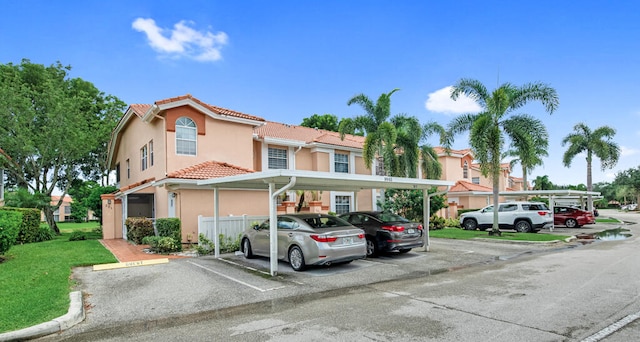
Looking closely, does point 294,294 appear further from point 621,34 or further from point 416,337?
point 621,34

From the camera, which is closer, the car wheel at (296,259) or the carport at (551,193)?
the car wheel at (296,259)

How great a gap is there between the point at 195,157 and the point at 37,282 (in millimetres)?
9626

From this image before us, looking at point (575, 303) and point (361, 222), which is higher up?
point (361, 222)

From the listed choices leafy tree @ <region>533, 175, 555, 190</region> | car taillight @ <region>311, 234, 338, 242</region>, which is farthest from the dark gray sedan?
leafy tree @ <region>533, 175, 555, 190</region>

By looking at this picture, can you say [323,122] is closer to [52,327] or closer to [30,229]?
[30,229]

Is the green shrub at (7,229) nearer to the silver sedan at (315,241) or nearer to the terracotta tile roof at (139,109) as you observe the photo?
the silver sedan at (315,241)

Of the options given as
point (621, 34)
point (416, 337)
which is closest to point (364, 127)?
point (621, 34)

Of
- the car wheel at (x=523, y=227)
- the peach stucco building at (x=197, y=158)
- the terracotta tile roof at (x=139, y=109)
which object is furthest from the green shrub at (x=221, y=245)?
the car wheel at (x=523, y=227)

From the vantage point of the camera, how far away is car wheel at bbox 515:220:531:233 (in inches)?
814

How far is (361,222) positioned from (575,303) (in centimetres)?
675

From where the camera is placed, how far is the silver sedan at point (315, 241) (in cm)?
935

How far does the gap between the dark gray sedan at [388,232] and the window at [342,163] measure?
39.2ft

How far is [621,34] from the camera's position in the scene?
44.9 ft

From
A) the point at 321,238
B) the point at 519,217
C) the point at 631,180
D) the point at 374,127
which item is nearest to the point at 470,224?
the point at 519,217
